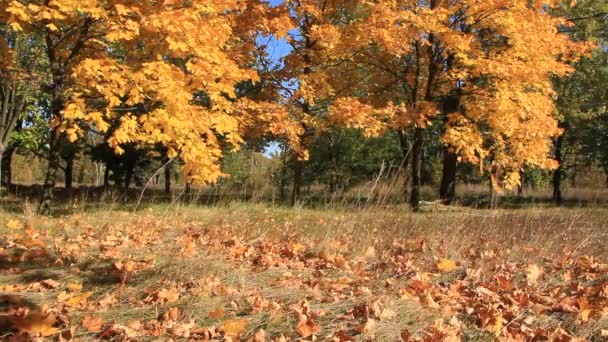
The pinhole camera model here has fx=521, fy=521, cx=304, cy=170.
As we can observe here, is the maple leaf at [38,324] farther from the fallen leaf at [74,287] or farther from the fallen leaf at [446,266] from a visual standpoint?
the fallen leaf at [446,266]

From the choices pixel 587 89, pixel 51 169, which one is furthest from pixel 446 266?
pixel 587 89

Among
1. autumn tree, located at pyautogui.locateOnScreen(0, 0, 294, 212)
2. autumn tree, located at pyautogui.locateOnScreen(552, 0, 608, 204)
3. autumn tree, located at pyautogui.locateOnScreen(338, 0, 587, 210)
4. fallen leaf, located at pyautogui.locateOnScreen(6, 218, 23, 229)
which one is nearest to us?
fallen leaf, located at pyautogui.locateOnScreen(6, 218, 23, 229)

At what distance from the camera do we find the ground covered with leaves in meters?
3.36

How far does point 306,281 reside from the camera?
442cm

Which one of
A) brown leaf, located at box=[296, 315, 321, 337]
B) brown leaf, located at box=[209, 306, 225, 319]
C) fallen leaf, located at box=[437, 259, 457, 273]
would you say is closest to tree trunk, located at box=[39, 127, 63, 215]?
brown leaf, located at box=[209, 306, 225, 319]

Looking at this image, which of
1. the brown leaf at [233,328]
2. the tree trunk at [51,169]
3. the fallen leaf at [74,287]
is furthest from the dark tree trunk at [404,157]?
the tree trunk at [51,169]

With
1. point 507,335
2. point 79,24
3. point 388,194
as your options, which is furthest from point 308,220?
point 79,24

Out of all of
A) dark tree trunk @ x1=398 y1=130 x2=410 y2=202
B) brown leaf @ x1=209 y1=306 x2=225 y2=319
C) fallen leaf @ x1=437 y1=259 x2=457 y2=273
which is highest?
dark tree trunk @ x1=398 y1=130 x2=410 y2=202

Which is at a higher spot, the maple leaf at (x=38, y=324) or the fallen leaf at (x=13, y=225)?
the fallen leaf at (x=13, y=225)

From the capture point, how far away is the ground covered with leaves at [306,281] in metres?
3.36

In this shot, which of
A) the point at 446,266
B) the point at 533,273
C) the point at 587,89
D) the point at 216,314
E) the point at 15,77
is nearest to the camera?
the point at 216,314

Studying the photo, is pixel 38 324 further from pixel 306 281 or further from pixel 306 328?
pixel 306 281

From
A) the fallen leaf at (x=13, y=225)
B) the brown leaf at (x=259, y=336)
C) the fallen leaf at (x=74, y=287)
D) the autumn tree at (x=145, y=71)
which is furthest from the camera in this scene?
the autumn tree at (x=145, y=71)

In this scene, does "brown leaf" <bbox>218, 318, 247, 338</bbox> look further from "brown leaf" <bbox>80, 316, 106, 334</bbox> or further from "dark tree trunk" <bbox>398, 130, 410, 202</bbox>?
"dark tree trunk" <bbox>398, 130, 410, 202</bbox>
